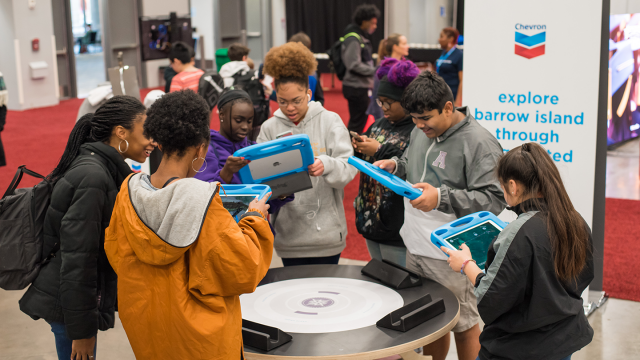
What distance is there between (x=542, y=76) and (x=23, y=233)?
267 cm

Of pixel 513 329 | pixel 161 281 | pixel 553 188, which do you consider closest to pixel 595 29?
pixel 553 188

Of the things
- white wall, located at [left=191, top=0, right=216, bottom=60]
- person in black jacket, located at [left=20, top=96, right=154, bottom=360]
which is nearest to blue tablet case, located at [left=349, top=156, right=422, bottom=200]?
person in black jacket, located at [left=20, top=96, right=154, bottom=360]

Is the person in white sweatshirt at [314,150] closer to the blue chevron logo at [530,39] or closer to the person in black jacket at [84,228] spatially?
the person in black jacket at [84,228]

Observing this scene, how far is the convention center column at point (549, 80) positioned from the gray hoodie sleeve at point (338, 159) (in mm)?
1133

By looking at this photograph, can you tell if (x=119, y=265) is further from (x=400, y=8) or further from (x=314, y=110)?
(x=400, y=8)

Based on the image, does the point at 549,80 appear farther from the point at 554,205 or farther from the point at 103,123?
the point at 103,123

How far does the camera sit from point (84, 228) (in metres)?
1.93

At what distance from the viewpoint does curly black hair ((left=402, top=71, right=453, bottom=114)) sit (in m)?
2.37

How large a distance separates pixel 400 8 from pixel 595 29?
39.6ft

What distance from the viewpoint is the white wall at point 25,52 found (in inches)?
425

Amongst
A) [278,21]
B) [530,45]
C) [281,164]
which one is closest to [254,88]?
[530,45]

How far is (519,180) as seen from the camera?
1.82m

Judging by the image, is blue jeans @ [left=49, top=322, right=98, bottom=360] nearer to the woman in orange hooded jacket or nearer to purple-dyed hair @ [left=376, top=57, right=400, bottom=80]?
the woman in orange hooded jacket

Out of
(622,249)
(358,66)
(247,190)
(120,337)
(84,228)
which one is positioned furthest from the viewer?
(358,66)
